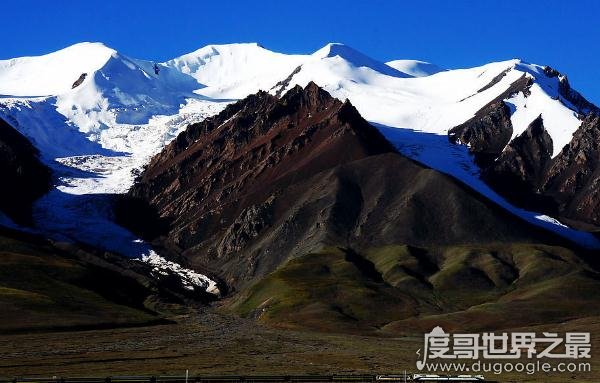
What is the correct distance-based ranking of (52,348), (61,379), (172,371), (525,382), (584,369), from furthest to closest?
(52,348) < (584,369) < (172,371) < (525,382) < (61,379)

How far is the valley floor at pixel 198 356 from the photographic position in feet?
428

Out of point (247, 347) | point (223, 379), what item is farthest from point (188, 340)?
point (223, 379)

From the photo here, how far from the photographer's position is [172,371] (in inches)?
5059

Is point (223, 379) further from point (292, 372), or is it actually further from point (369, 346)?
point (369, 346)

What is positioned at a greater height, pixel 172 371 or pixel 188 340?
pixel 188 340

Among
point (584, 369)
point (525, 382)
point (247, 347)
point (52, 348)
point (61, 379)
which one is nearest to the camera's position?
point (61, 379)

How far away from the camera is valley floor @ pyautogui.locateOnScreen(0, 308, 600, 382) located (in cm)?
13050

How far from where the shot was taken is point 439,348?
173625mm

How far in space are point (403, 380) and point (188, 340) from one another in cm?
8772

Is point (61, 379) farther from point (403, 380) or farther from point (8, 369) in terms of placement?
point (403, 380)

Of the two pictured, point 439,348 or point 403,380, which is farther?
point 439,348

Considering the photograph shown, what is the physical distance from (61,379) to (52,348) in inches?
2254

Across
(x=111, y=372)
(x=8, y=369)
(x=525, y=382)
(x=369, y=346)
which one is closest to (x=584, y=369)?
(x=525, y=382)

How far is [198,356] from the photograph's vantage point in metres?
156
